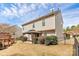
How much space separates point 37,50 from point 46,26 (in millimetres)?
339

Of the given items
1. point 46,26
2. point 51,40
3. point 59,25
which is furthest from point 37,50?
A: point 59,25

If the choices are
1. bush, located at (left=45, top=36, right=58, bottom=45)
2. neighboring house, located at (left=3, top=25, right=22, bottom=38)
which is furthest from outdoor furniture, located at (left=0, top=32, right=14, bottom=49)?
bush, located at (left=45, top=36, right=58, bottom=45)

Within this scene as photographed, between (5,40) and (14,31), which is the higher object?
(14,31)

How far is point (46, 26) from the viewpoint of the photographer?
303 cm

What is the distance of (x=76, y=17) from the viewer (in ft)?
9.82

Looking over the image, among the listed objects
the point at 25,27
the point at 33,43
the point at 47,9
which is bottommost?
the point at 33,43

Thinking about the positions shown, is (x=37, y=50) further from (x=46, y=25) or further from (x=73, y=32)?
(x=73, y=32)

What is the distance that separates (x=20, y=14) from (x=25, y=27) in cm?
18

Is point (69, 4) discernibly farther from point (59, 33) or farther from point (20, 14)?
point (20, 14)

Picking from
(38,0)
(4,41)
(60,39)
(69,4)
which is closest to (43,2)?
(38,0)

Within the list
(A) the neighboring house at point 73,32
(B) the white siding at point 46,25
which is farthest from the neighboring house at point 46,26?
(A) the neighboring house at point 73,32

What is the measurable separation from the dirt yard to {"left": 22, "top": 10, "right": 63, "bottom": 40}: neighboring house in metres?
0.12

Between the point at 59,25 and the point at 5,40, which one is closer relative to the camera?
the point at 59,25

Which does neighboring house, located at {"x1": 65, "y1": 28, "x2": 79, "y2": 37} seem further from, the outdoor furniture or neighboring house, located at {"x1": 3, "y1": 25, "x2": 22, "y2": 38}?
the outdoor furniture
